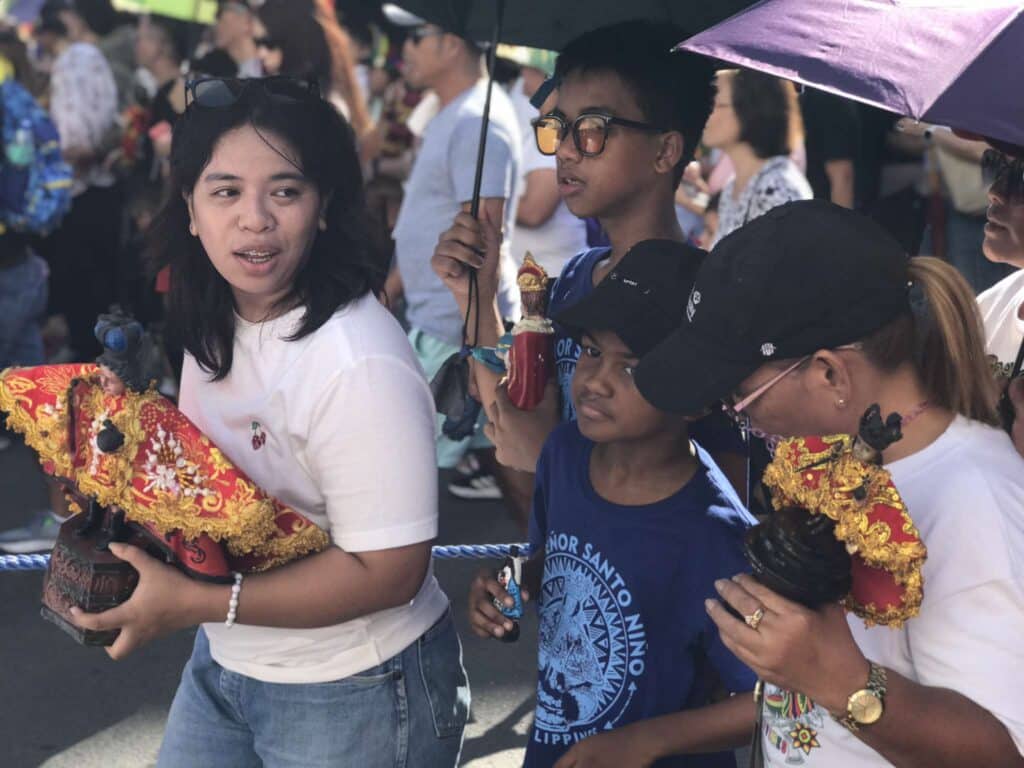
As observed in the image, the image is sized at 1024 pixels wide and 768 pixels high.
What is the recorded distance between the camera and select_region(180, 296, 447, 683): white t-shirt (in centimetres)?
220

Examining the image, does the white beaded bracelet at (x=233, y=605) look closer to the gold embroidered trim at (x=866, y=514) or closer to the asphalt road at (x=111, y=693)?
the gold embroidered trim at (x=866, y=514)

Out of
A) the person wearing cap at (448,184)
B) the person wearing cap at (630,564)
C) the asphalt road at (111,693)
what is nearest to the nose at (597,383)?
the person wearing cap at (630,564)

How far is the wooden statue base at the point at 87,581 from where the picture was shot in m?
2.11

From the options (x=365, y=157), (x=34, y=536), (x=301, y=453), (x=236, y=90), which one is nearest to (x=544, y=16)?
(x=236, y=90)

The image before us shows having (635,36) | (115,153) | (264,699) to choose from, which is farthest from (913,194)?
(264,699)

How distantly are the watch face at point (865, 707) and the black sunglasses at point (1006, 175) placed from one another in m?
1.35

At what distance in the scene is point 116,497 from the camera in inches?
82.4

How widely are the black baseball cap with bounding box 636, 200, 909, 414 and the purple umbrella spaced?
0.28 meters

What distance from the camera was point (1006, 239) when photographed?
107 inches

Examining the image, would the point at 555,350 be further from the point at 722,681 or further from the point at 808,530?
the point at 808,530

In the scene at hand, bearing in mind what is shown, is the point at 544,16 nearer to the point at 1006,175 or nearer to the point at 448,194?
the point at 1006,175

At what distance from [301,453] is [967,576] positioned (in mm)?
1124

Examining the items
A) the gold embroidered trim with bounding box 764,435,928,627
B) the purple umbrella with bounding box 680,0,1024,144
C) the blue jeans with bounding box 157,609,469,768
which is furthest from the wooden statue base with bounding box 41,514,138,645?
the purple umbrella with bounding box 680,0,1024,144

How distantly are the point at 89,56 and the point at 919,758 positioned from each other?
27.3 ft
